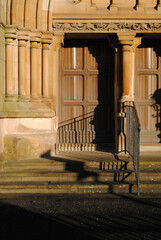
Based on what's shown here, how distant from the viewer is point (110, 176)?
6.41 m

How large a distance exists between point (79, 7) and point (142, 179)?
169 inches

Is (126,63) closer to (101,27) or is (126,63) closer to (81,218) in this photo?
(101,27)

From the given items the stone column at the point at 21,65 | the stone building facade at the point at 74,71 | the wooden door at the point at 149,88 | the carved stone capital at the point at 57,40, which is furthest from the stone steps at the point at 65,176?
the carved stone capital at the point at 57,40

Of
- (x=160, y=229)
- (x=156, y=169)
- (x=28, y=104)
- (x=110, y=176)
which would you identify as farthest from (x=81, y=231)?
(x=28, y=104)

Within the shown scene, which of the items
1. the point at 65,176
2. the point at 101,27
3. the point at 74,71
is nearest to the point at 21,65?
the point at 74,71

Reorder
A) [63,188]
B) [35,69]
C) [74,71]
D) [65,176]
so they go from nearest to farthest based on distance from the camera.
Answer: [63,188] < [65,176] < [35,69] < [74,71]

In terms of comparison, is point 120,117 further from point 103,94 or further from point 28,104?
point 28,104

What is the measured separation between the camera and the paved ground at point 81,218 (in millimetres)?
4211

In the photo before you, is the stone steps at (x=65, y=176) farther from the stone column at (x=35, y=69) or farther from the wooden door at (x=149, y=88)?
the wooden door at (x=149, y=88)

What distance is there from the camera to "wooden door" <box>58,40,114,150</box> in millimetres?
8766

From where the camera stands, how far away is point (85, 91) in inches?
346

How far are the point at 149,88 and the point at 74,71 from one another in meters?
1.95

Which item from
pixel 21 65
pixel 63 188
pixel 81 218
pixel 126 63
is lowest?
pixel 81 218

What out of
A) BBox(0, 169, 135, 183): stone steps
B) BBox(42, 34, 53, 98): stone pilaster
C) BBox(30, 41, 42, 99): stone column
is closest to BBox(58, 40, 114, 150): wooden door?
BBox(42, 34, 53, 98): stone pilaster
